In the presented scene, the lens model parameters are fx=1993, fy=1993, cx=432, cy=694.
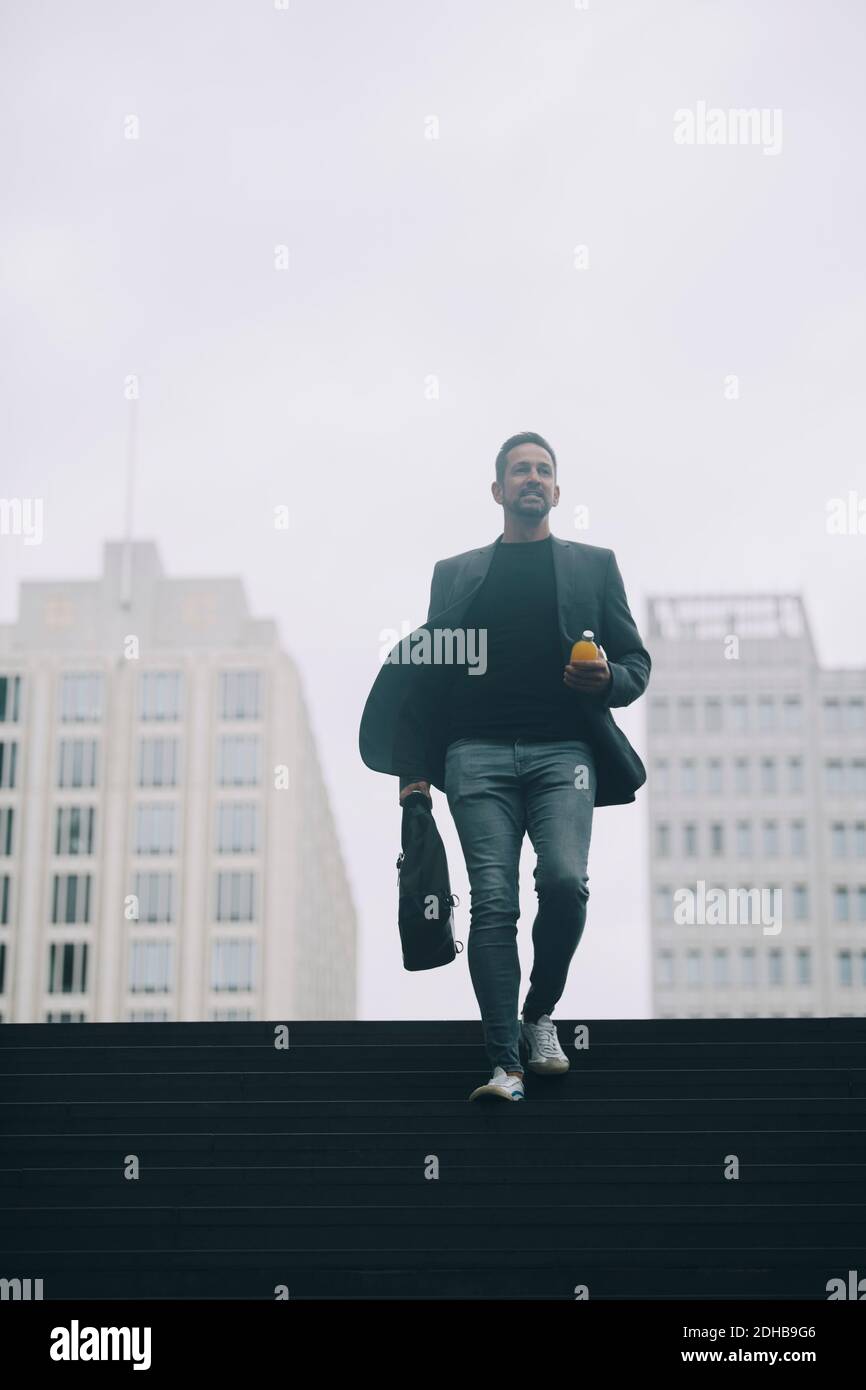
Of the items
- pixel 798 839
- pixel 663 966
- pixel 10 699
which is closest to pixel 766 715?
pixel 798 839

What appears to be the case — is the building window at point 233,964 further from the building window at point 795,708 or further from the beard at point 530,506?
the beard at point 530,506

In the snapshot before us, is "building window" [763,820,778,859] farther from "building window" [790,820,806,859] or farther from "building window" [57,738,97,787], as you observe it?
"building window" [57,738,97,787]

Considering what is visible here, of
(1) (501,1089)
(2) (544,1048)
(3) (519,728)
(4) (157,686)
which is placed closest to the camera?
(1) (501,1089)

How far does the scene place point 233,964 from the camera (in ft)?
302

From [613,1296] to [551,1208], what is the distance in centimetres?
55

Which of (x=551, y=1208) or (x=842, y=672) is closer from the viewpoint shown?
(x=551, y=1208)

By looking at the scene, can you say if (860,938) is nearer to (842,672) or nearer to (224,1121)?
(842,672)

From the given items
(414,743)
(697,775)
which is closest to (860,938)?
(697,775)

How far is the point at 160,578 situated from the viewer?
99.2m

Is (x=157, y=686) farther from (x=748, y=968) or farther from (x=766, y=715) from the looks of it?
(x=748, y=968)

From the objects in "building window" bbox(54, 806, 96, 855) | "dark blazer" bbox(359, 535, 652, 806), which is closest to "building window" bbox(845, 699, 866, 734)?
"building window" bbox(54, 806, 96, 855)

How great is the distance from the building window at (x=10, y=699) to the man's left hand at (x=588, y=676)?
300 ft

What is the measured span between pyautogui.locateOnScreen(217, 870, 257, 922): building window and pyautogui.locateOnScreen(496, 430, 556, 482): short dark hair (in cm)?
8597

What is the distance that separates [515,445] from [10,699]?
299 feet
